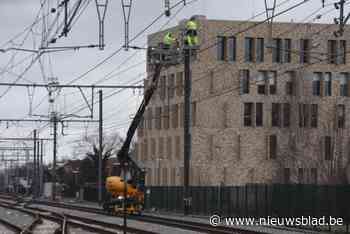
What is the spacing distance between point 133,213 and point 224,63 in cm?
3723

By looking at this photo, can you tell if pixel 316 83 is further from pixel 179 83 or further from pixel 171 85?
pixel 171 85

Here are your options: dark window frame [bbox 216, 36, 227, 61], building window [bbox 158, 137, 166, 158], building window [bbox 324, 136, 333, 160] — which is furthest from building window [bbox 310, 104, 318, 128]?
building window [bbox 158, 137, 166, 158]

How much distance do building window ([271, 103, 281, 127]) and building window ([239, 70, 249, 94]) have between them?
3.28 meters

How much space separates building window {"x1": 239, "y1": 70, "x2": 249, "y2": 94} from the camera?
8981 cm

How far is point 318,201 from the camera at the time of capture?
136 ft

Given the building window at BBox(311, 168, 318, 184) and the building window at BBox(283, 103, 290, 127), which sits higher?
the building window at BBox(283, 103, 290, 127)

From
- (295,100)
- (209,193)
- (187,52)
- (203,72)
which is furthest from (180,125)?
(187,52)

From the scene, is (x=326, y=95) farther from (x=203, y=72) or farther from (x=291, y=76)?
(x=203, y=72)

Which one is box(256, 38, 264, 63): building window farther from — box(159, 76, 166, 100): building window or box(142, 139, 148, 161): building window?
box(142, 139, 148, 161): building window

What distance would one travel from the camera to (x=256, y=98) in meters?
90.1

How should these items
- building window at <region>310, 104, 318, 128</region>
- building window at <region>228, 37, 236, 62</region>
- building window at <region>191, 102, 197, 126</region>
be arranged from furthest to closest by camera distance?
building window at <region>228, 37, 236, 62</region> → building window at <region>310, 104, 318, 128</region> → building window at <region>191, 102, 197, 126</region>

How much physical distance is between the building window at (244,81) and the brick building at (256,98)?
4.0 inches

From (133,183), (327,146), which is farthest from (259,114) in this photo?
(133,183)

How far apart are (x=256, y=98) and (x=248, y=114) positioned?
1818mm
